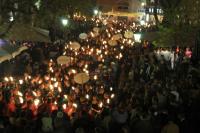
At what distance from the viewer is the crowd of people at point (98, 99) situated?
12.5 m

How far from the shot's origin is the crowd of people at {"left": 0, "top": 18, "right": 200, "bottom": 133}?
41.0ft

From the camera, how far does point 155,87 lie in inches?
668

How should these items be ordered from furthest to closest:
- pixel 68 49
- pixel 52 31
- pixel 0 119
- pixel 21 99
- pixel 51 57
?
pixel 52 31, pixel 68 49, pixel 51 57, pixel 21 99, pixel 0 119

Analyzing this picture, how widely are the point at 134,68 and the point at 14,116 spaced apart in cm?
995

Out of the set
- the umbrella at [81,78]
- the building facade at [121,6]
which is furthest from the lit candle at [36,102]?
the building facade at [121,6]

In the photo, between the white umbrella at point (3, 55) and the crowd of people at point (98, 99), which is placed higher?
the white umbrella at point (3, 55)

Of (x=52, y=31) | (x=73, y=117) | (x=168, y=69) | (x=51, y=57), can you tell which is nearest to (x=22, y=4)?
(x=51, y=57)

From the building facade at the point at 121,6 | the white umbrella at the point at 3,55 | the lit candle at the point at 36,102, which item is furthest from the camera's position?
the building facade at the point at 121,6

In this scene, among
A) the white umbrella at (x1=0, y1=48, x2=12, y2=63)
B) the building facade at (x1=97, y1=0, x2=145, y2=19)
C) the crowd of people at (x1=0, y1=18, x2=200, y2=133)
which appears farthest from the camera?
the building facade at (x1=97, y1=0, x2=145, y2=19)

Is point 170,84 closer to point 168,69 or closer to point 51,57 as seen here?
point 168,69

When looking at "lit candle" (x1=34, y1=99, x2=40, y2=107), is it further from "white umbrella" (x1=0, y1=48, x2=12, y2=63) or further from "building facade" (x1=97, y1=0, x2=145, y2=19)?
"building facade" (x1=97, y1=0, x2=145, y2=19)

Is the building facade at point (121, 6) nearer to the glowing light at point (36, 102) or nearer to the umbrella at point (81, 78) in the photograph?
the umbrella at point (81, 78)

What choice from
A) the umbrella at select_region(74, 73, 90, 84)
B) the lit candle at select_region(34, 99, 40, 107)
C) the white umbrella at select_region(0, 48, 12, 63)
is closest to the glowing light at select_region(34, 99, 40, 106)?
the lit candle at select_region(34, 99, 40, 107)

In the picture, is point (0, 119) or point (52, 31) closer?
point (0, 119)
